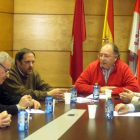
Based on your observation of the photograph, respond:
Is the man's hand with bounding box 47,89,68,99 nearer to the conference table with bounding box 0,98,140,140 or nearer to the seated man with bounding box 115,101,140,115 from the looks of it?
the conference table with bounding box 0,98,140,140

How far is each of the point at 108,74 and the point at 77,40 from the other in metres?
1.32

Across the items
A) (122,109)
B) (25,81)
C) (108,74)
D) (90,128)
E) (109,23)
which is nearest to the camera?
(90,128)

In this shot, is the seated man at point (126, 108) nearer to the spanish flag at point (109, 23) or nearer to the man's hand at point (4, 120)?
the man's hand at point (4, 120)

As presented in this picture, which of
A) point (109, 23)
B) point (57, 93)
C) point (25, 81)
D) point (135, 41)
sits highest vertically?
point (109, 23)

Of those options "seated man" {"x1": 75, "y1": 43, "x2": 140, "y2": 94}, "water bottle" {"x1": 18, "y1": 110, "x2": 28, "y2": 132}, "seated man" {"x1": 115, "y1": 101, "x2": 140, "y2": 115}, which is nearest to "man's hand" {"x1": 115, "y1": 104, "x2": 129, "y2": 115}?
"seated man" {"x1": 115, "y1": 101, "x2": 140, "y2": 115}

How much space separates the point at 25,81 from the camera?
3.90 meters

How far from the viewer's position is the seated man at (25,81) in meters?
3.58

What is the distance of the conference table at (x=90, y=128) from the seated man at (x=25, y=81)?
2.47 ft

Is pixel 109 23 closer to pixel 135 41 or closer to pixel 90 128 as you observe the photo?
pixel 135 41

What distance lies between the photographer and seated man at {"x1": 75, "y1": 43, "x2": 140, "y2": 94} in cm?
436

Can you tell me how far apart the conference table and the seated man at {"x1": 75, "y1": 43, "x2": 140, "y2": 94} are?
1595 millimetres

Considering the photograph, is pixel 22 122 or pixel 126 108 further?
pixel 126 108

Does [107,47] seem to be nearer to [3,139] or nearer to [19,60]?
[19,60]

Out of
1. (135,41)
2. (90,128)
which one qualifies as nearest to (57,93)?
(90,128)
